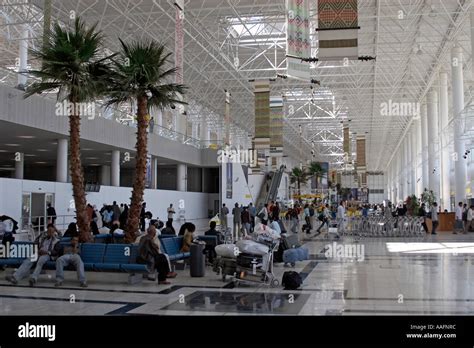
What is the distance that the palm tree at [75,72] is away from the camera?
40.0 feet

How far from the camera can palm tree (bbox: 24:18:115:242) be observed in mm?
12195

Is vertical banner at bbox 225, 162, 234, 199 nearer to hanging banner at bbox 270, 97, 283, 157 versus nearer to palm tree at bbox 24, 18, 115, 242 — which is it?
hanging banner at bbox 270, 97, 283, 157

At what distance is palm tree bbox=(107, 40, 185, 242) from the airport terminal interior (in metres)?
0.04

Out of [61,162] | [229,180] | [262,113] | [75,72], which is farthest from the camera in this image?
[229,180]

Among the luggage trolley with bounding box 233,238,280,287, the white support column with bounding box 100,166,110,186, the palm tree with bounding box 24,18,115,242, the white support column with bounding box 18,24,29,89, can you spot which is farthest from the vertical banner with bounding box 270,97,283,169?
the luggage trolley with bounding box 233,238,280,287

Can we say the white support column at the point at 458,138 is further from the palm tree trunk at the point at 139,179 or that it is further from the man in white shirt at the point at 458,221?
the palm tree trunk at the point at 139,179

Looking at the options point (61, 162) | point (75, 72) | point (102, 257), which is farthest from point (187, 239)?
point (61, 162)

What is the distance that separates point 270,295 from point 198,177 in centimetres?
3811

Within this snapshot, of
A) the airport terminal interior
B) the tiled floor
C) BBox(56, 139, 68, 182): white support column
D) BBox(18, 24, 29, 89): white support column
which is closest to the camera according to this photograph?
the tiled floor

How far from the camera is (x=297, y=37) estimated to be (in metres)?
18.9

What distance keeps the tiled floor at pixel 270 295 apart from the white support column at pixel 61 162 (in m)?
14.0

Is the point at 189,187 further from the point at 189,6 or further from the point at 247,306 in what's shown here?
the point at 247,306

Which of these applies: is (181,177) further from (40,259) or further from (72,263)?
(72,263)
